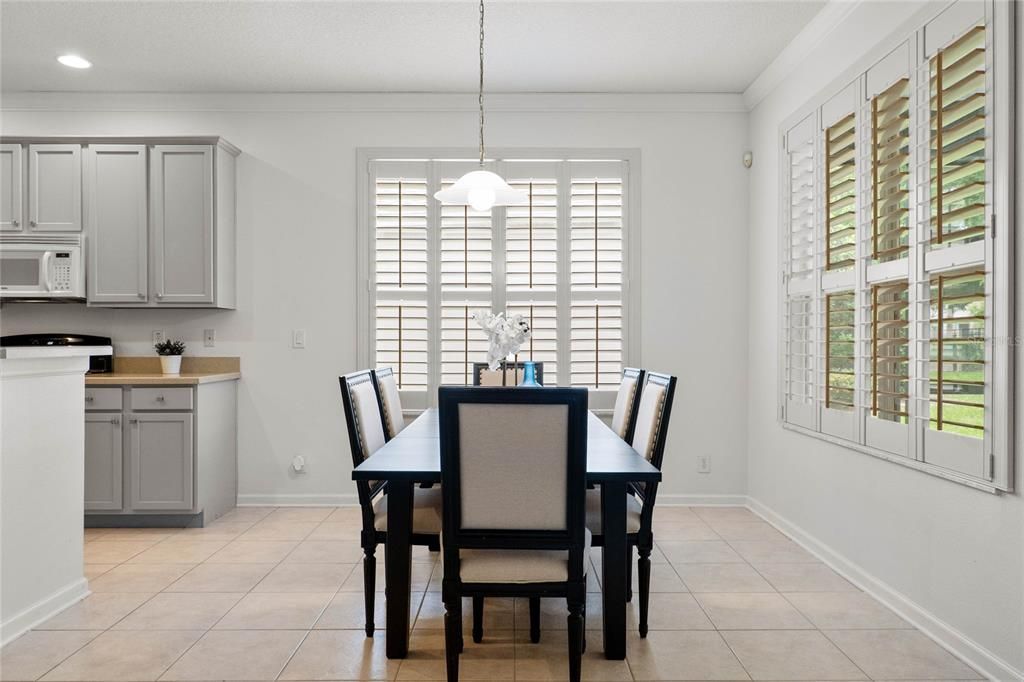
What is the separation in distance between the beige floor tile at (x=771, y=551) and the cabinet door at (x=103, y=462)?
3522 millimetres

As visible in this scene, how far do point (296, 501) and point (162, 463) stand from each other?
919 mm

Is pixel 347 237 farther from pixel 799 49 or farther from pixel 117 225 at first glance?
pixel 799 49

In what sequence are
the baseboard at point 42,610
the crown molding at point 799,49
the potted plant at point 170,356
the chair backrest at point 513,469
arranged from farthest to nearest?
the potted plant at point 170,356
the crown molding at point 799,49
the baseboard at point 42,610
the chair backrest at point 513,469

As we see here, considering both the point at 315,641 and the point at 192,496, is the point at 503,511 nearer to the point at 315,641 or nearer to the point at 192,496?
the point at 315,641

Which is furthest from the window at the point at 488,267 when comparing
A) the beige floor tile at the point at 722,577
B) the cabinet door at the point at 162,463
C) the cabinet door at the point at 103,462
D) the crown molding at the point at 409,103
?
the cabinet door at the point at 103,462

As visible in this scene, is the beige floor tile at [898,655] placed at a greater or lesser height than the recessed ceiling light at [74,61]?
lesser

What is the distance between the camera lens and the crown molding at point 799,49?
11.1 feet

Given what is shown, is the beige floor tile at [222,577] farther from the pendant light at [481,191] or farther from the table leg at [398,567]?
the pendant light at [481,191]

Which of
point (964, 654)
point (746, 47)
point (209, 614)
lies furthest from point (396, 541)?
point (746, 47)

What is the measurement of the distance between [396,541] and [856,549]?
7.06ft

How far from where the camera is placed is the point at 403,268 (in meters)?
4.64

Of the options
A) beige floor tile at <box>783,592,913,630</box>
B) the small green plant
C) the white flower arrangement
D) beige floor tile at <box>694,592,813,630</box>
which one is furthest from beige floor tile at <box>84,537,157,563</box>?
beige floor tile at <box>783,592,913,630</box>

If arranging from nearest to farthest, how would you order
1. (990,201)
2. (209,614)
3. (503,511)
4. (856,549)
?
(503,511) → (990,201) → (209,614) → (856,549)

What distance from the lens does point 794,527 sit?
12.7ft
